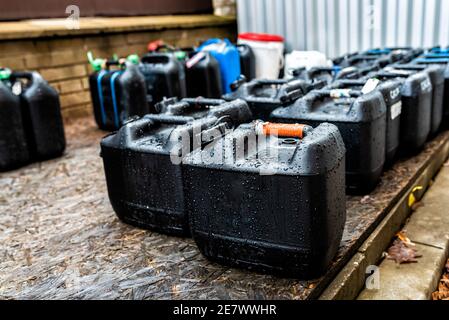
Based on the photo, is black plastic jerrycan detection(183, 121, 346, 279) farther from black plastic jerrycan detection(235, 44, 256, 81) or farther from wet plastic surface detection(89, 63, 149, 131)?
black plastic jerrycan detection(235, 44, 256, 81)

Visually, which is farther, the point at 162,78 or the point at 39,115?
the point at 162,78

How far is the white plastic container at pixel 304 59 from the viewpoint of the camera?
18.7 ft

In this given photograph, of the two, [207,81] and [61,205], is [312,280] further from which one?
[207,81]

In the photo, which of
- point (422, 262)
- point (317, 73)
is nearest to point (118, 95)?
point (317, 73)

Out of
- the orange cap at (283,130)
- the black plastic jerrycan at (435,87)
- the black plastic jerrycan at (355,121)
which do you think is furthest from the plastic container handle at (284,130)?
the black plastic jerrycan at (435,87)

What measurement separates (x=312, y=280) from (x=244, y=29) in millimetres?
5523

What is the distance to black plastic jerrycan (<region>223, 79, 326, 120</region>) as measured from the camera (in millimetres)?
2830

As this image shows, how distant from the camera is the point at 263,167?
166cm

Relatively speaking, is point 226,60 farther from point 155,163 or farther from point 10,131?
point 155,163

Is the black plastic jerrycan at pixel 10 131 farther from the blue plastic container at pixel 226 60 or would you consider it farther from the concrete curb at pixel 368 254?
the concrete curb at pixel 368 254

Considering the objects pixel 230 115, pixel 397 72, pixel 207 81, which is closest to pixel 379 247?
pixel 230 115

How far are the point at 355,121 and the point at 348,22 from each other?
3897mm

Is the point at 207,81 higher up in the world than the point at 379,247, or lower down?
higher up
